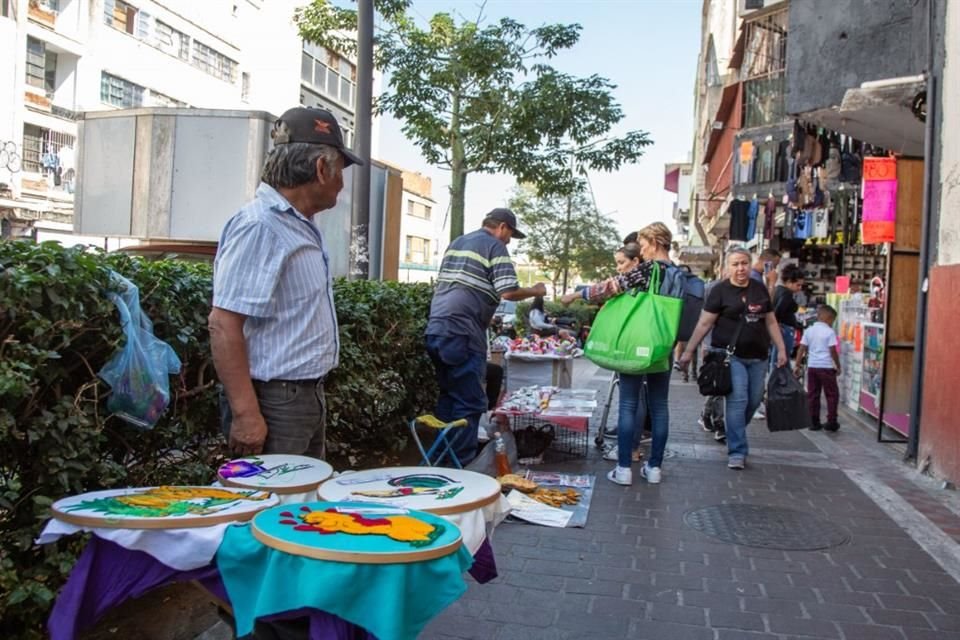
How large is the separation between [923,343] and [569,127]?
7597 millimetres

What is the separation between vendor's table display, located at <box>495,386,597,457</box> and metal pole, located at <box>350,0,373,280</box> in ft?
7.01

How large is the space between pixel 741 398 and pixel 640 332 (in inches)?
→ 62.6

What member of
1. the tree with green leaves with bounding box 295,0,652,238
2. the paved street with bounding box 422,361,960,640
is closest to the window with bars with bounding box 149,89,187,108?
the tree with green leaves with bounding box 295,0,652,238

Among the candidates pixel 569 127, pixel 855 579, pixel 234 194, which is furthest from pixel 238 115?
pixel 855 579

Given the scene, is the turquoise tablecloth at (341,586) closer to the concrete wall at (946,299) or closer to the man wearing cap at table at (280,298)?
the man wearing cap at table at (280,298)

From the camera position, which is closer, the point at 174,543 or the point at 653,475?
the point at 174,543

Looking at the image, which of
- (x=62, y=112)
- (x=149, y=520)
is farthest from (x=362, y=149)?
(x=62, y=112)

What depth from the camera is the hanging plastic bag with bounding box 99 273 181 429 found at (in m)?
3.01

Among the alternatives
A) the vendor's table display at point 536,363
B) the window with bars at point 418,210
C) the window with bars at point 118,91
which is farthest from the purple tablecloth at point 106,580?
the window with bars at point 418,210

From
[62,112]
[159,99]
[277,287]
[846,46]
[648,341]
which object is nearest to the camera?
[277,287]

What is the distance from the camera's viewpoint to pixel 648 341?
5.61 metres

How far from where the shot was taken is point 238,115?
9656mm

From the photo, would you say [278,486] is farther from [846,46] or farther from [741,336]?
[846,46]

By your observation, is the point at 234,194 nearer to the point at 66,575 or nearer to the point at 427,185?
the point at 66,575
